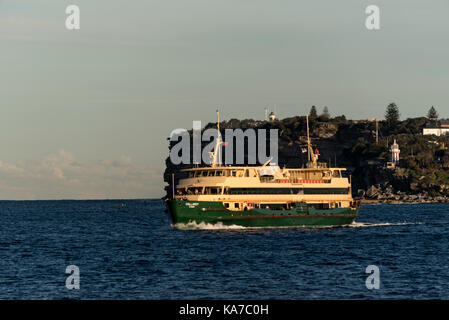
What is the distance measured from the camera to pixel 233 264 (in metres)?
43.0

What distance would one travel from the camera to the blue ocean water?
33375mm

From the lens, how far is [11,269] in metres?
43.3

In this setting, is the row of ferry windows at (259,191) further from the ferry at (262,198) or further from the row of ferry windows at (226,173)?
the row of ferry windows at (226,173)

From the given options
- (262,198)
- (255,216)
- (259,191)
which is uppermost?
(259,191)

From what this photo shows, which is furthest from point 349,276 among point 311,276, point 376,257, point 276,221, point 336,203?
point 336,203

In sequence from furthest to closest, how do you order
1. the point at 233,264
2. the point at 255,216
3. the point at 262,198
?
the point at 262,198 → the point at 255,216 → the point at 233,264

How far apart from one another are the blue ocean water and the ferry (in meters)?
1.38

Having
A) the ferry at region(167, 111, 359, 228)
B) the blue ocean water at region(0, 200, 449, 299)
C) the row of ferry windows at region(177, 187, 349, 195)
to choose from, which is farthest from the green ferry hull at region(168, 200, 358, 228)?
the row of ferry windows at region(177, 187, 349, 195)

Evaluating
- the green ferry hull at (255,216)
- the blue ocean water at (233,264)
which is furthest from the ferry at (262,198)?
the blue ocean water at (233,264)

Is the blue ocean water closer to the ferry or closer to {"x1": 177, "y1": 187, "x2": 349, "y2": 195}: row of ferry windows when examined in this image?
the ferry

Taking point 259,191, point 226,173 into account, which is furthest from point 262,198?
point 226,173

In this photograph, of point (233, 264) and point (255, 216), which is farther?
point (255, 216)

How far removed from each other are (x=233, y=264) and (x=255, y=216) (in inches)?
875

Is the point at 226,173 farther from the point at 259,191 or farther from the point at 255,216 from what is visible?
the point at 255,216
